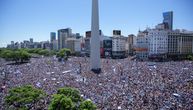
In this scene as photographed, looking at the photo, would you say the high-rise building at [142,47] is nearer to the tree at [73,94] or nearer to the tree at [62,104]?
the tree at [73,94]

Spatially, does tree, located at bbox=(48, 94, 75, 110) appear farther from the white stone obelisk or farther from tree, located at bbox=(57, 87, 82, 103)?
the white stone obelisk

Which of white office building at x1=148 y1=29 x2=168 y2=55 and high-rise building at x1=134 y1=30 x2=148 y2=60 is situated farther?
high-rise building at x1=134 y1=30 x2=148 y2=60

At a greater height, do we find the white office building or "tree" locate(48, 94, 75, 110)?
the white office building

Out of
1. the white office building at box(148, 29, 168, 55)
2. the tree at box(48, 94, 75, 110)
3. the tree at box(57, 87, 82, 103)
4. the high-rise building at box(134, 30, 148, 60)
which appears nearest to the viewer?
the tree at box(48, 94, 75, 110)

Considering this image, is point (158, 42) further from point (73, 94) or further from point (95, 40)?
point (73, 94)

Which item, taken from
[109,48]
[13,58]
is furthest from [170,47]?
[13,58]

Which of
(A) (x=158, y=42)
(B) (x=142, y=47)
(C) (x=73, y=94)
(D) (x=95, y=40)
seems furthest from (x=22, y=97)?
(B) (x=142, y=47)

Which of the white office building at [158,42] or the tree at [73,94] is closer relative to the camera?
the tree at [73,94]

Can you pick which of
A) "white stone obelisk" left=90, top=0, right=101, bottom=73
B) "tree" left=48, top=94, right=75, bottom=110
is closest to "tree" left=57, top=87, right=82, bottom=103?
"tree" left=48, top=94, right=75, bottom=110

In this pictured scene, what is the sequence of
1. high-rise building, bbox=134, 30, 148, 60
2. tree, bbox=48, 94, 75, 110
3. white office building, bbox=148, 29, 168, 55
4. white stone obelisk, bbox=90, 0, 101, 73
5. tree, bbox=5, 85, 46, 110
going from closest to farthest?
tree, bbox=48, 94, 75, 110
tree, bbox=5, 85, 46, 110
white stone obelisk, bbox=90, 0, 101, 73
white office building, bbox=148, 29, 168, 55
high-rise building, bbox=134, 30, 148, 60

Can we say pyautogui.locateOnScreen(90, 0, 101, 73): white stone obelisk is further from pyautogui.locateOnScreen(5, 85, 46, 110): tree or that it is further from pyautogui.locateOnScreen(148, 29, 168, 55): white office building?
pyautogui.locateOnScreen(148, 29, 168, 55): white office building

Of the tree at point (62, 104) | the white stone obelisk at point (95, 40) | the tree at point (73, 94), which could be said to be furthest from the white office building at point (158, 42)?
the tree at point (62, 104)
